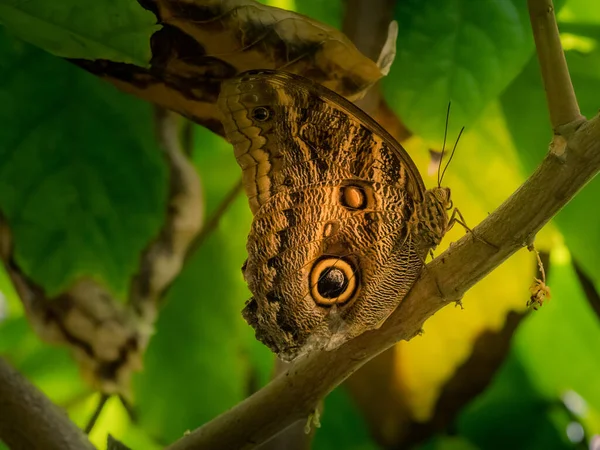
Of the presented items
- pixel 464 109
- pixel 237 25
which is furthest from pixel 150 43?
pixel 464 109

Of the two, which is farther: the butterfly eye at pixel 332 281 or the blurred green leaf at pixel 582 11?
the blurred green leaf at pixel 582 11

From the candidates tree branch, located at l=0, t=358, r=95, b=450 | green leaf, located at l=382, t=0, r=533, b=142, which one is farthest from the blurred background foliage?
tree branch, located at l=0, t=358, r=95, b=450

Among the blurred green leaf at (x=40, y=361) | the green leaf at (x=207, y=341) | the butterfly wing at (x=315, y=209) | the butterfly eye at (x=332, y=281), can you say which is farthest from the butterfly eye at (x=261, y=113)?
the blurred green leaf at (x=40, y=361)

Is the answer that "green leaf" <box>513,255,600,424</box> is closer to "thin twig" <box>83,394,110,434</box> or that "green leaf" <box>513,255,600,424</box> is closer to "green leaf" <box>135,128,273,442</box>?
"green leaf" <box>135,128,273,442</box>

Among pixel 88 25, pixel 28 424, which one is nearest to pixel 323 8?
pixel 88 25

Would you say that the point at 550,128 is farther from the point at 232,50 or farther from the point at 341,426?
the point at 341,426

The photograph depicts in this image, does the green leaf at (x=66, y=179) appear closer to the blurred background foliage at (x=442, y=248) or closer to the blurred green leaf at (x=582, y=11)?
the blurred background foliage at (x=442, y=248)

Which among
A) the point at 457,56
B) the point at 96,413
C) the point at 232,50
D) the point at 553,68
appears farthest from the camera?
the point at 96,413
